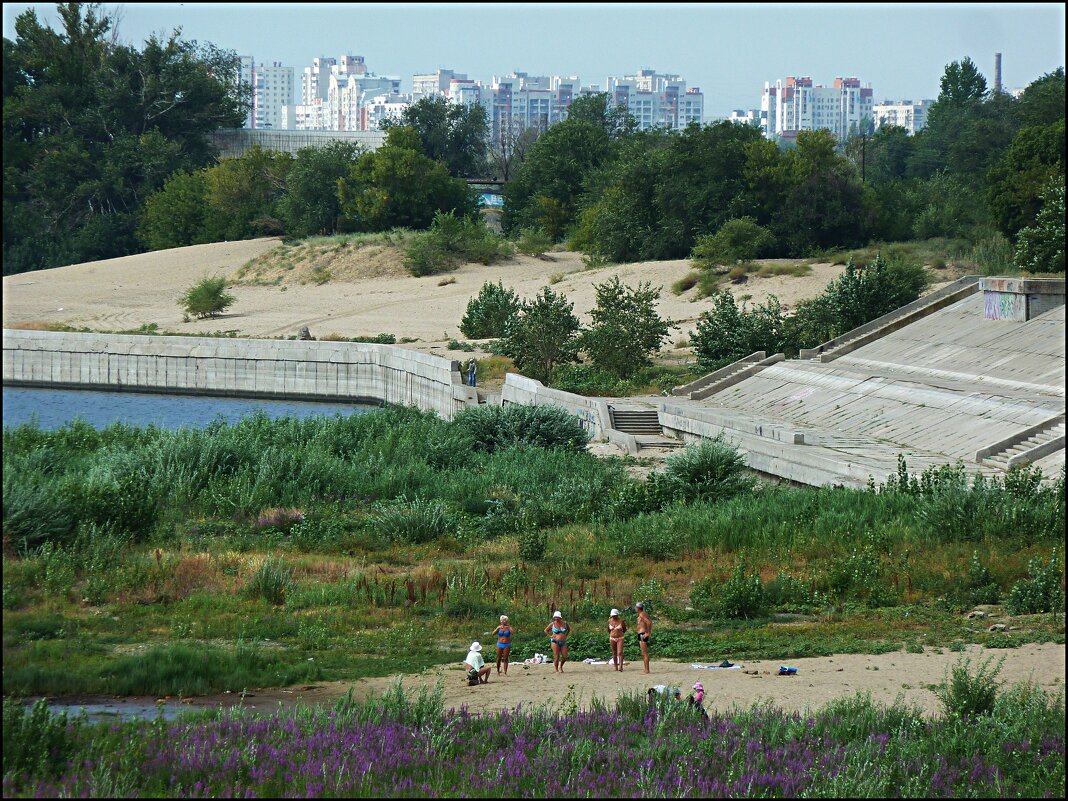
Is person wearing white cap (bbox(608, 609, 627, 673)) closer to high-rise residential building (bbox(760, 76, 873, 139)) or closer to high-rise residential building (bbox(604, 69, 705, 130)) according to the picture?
high-rise residential building (bbox(604, 69, 705, 130))

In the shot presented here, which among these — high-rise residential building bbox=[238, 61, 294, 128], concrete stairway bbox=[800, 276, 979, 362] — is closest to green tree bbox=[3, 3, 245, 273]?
concrete stairway bbox=[800, 276, 979, 362]

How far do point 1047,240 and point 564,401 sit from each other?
13.8 m

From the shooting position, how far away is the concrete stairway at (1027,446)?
Answer: 75.6ft

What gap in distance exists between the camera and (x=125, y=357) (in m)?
48.9

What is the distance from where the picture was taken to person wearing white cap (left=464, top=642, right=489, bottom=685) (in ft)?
40.8

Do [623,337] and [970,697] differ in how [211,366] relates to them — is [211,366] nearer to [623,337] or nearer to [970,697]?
[623,337]

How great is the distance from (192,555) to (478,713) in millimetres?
8810

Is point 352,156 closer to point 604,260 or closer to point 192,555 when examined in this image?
point 604,260

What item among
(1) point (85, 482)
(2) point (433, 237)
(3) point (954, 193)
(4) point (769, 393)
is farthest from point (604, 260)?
(1) point (85, 482)

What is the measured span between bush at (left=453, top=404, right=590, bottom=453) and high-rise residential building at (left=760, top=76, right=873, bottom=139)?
4155 inches

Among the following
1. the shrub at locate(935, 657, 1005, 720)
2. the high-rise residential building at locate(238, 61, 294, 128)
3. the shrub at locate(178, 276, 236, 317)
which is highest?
the high-rise residential building at locate(238, 61, 294, 128)

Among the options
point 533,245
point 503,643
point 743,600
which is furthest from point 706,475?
point 533,245

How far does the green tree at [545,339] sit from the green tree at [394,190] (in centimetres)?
3313

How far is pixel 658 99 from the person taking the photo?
135500mm
